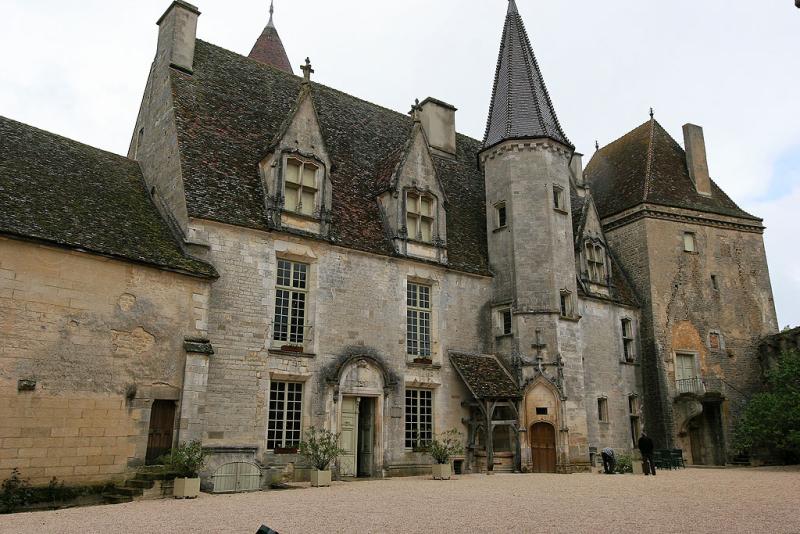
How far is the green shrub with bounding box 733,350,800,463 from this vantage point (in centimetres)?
1850

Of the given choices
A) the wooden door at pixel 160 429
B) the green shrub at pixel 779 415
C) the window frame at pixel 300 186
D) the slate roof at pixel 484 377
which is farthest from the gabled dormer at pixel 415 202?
the green shrub at pixel 779 415

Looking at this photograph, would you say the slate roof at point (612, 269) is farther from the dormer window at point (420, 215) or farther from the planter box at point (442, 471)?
the planter box at point (442, 471)

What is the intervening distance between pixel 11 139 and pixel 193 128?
411cm

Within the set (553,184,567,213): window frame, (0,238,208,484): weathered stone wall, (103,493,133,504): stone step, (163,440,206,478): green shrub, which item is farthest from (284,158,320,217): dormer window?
(553,184,567,213): window frame

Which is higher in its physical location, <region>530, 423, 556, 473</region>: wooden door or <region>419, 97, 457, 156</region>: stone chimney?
<region>419, 97, 457, 156</region>: stone chimney

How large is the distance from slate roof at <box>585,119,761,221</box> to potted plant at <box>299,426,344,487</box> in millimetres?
15822

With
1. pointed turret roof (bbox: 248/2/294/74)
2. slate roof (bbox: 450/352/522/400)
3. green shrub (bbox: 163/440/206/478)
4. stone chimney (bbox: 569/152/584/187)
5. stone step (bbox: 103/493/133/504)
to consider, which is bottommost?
stone step (bbox: 103/493/133/504)

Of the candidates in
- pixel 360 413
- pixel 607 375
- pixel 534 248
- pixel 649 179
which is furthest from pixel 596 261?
pixel 360 413

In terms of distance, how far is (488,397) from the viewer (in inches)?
692

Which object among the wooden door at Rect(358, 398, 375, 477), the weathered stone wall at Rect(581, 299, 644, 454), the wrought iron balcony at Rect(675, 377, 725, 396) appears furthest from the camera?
the wrought iron balcony at Rect(675, 377, 725, 396)

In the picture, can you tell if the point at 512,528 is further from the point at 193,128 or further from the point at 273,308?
the point at 193,128

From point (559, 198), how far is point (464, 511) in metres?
13.5

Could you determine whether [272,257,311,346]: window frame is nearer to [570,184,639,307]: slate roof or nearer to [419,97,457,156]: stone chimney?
[419,97,457,156]: stone chimney

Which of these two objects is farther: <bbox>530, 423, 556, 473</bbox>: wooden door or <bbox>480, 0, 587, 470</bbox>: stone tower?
<bbox>480, 0, 587, 470</bbox>: stone tower
